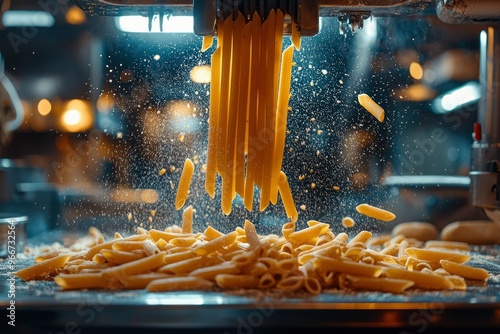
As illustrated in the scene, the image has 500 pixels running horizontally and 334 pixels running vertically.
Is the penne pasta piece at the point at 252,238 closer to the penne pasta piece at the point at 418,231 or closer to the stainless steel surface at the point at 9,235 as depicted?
the stainless steel surface at the point at 9,235

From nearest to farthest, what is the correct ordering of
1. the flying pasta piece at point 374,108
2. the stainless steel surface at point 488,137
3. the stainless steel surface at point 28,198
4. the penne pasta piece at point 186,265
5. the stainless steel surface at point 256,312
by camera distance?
the stainless steel surface at point 256,312
the penne pasta piece at point 186,265
the flying pasta piece at point 374,108
the stainless steel surface at point 488,137
the stainless steel surface at point 28,198

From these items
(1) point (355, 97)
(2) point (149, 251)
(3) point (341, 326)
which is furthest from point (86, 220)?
(3) point (341, 326)

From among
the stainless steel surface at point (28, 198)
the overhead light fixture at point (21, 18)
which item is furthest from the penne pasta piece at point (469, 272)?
the overhead light fixture at point (21, 18)

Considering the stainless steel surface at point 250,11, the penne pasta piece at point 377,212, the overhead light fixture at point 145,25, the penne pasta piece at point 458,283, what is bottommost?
the penne pasta piece at point 458,283

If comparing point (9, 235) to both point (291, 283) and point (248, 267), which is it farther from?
point (291, 283)

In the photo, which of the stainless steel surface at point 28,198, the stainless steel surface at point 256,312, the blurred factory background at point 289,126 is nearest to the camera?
the stainless steel surface at point 256,312

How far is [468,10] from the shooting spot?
5.29ft

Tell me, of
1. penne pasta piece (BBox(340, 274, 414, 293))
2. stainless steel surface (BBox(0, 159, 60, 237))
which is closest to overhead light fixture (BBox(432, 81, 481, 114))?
penne pasta piece (BBox(340, 274, 414, 293))

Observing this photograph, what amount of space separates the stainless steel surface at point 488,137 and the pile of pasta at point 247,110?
69cm

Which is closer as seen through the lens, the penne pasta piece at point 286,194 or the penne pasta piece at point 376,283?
the penne pasta piece at point 376,283

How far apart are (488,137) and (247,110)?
2.72 ft

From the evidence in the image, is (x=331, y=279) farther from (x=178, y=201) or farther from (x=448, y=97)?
(x=448, y=97)

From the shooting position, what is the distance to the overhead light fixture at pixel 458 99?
97.2 inches

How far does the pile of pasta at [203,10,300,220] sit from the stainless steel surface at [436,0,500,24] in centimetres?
40
